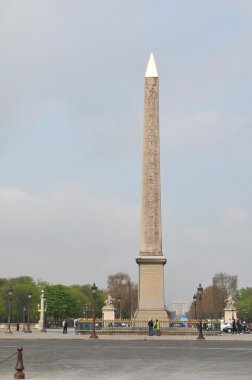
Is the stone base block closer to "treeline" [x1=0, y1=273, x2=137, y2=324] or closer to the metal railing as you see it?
the metal railing

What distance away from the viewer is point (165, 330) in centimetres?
4703

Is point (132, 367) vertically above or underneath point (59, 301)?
underneath

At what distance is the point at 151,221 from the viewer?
142ft

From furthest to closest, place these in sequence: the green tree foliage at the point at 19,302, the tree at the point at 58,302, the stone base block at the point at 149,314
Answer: the green tree foliage at the point at 19,302 < the tree at the point at 58,302 < the stone base block at the point at 149,314

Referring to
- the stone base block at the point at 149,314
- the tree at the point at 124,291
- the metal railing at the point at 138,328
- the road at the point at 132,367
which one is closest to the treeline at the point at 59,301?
the tree at the point at 124,291

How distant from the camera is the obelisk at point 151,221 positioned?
43.6 m

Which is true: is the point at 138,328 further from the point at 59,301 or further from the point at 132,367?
the point at 59,301

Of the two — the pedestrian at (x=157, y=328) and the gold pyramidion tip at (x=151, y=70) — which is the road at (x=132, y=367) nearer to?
the pedestrian at (x=157, y=328)

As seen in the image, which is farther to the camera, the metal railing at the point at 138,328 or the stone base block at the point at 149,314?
the metal railing at the point at 138,328

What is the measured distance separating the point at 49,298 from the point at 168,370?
10555 centimetres

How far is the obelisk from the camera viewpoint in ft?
143

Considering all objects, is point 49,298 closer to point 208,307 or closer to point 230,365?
point 208,307

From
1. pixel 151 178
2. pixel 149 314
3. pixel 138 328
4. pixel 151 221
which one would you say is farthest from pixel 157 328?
pixel 151 178

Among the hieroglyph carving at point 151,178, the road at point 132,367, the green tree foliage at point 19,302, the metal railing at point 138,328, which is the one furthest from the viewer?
the green tree foliage at point 19,302
